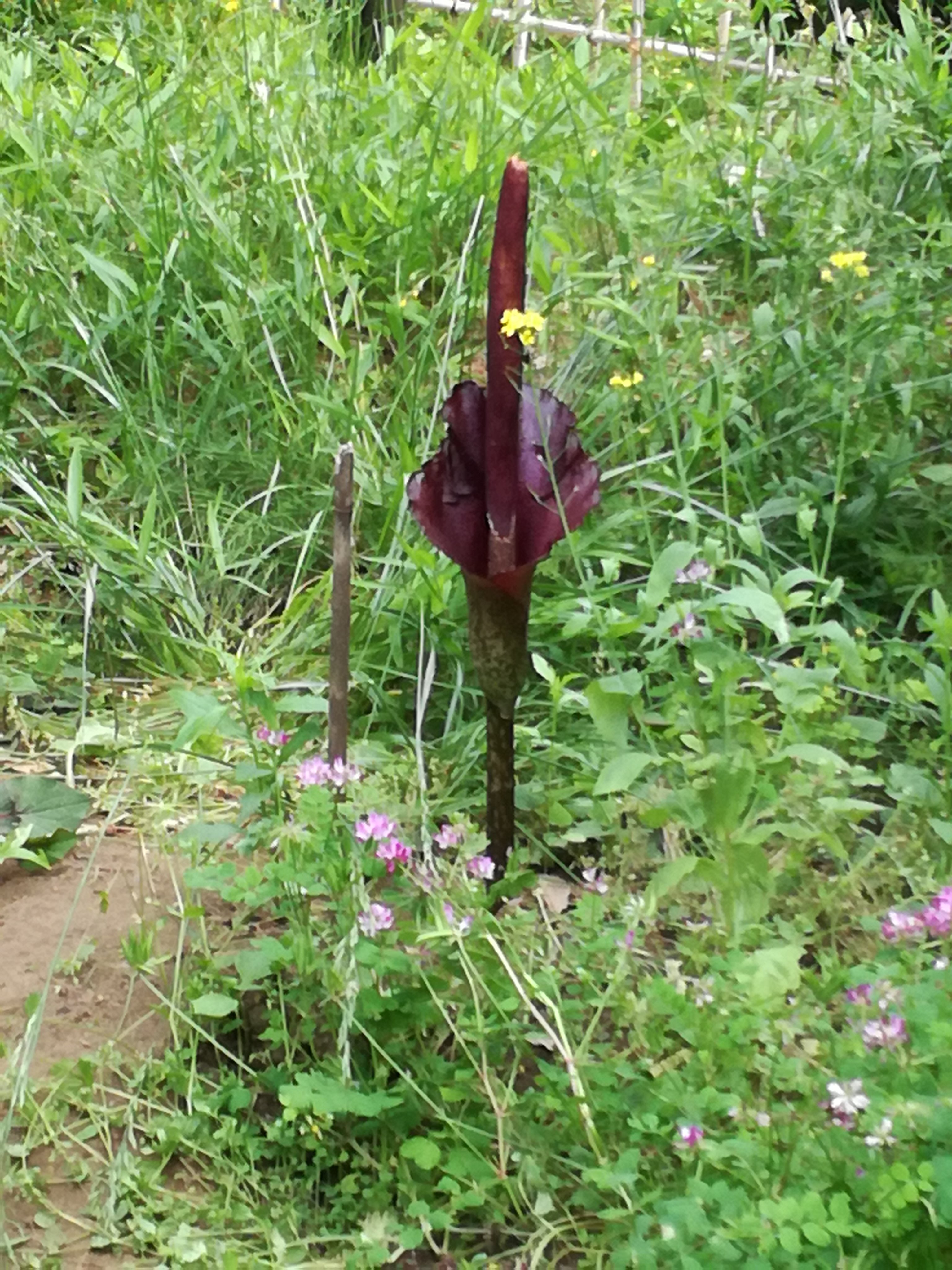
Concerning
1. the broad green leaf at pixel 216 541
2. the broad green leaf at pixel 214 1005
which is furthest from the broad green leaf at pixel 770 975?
the broad green leaf at pixel 216 541

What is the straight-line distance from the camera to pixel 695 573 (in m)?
1.31

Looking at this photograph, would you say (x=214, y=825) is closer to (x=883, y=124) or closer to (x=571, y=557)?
(x=571, y=557)

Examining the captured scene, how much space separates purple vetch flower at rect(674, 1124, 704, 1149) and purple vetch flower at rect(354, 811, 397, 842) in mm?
352

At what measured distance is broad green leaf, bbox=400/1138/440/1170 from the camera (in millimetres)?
995

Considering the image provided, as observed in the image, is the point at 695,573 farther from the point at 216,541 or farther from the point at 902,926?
the point at 216,541

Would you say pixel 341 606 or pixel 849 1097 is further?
pixel 341 606

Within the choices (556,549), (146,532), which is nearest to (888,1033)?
(556,549)

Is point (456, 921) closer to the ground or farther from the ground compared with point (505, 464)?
closer to the ground

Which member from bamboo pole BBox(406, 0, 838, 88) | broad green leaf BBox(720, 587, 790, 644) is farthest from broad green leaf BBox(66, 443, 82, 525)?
bamboo pole BBox(406, 0, 838, 88)

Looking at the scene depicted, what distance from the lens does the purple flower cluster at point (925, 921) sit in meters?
1.05

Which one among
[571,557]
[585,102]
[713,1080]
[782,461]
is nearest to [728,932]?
[713,1080]

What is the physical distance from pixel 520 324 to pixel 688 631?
407 millimetres

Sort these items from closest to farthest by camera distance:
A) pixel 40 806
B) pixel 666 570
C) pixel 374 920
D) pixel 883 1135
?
pixel 883 1135, pixel 374 920, pixel 666 570, pixel 40 806

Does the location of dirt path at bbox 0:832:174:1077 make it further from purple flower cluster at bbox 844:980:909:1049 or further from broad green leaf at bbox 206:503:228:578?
purple flower cluster at bbox 844:980:909:1049
